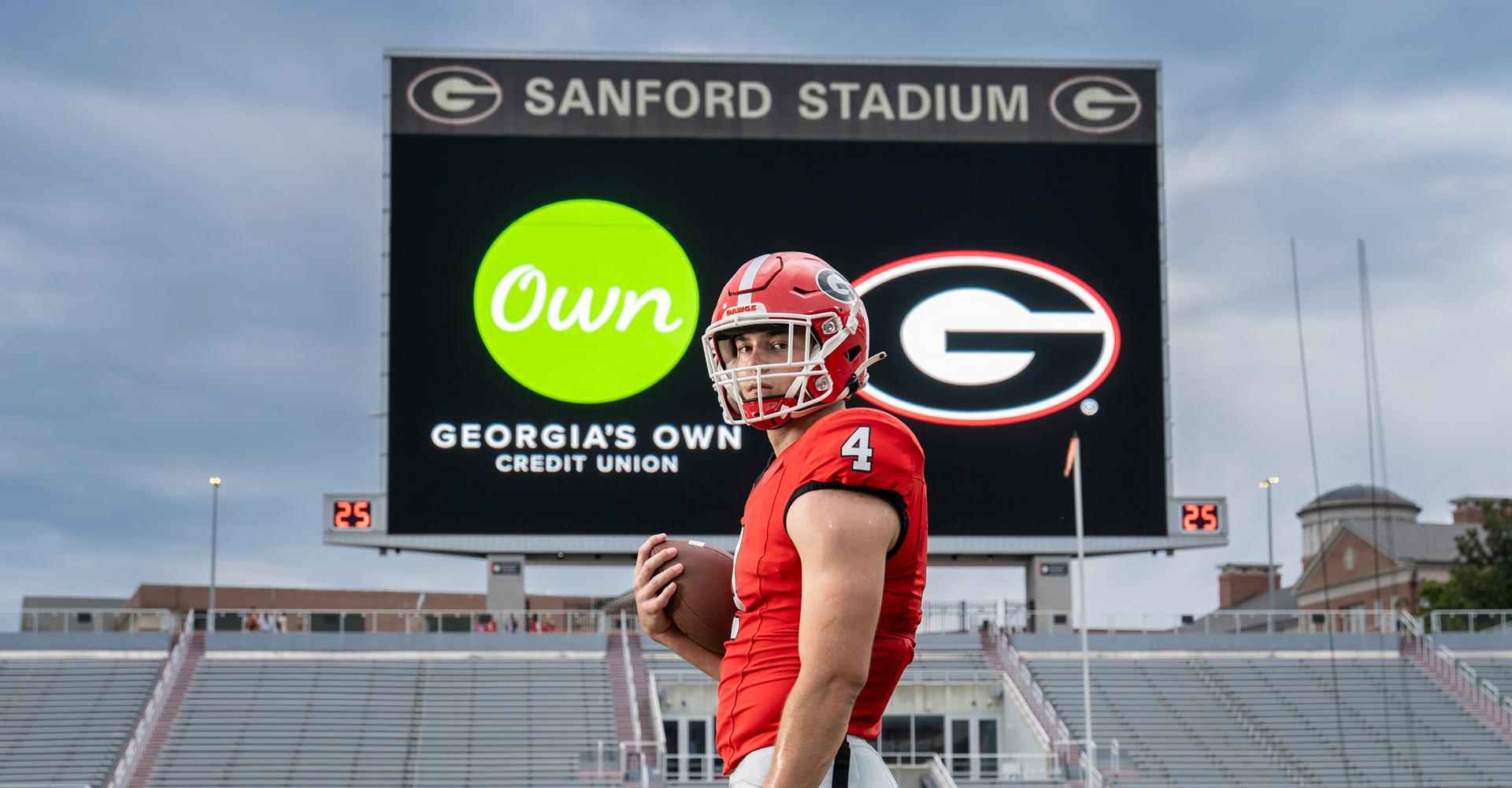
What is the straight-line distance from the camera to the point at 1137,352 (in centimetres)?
2755

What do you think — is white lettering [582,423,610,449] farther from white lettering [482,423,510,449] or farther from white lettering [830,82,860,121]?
white lettering [830,82,860,121]

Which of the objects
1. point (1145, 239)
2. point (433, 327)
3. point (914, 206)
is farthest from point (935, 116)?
point (433, 327)

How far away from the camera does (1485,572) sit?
45062 millimetres

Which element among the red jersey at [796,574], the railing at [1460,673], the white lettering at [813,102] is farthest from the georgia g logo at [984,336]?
the red jersey at [796,574]

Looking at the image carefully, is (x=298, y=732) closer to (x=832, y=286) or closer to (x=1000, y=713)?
(x=1000, y=713)

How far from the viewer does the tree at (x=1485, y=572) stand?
44906mm

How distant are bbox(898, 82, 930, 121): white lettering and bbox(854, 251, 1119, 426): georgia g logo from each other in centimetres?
282

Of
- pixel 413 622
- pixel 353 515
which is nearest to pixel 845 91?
pixel 353 515

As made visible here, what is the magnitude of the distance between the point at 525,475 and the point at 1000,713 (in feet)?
33.2

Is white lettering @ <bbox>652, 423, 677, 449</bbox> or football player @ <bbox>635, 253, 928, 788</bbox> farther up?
white lettering @ <bbox>652, 423, 677, 449</bbox>

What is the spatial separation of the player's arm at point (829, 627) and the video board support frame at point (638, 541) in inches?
924

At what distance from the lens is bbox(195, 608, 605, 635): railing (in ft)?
96.3

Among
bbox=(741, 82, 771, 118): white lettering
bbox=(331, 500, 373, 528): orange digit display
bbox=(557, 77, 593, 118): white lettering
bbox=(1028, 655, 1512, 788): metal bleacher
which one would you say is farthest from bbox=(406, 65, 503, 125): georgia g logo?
bbox=(1028, 655, 1512, 788): metal bleacher

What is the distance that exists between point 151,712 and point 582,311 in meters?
10.2
